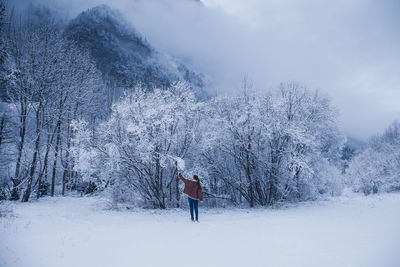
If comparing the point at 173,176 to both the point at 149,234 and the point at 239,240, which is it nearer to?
the point at 149,234

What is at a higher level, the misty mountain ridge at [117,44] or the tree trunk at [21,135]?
the misty mountain ridge at [117,44]

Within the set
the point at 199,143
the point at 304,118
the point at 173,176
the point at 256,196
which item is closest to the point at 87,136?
the point at 173,176

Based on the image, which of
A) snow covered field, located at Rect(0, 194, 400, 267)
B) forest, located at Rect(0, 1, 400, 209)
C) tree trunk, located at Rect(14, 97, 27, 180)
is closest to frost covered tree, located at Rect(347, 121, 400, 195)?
forest, located at Rect(0, 1, 400, 209)

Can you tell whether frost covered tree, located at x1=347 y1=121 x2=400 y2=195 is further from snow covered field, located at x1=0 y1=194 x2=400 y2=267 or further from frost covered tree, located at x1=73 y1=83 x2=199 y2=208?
frost covered tree, located at x1=73 y1=83 x2=199 y2=208

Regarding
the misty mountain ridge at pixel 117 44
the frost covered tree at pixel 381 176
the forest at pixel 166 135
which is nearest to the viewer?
the forest at pixel 166 135

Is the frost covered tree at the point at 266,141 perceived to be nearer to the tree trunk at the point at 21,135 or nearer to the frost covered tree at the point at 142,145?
the frost covered tree at the point at 142,145

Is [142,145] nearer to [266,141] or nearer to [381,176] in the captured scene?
[266,141]

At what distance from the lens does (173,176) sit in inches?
489

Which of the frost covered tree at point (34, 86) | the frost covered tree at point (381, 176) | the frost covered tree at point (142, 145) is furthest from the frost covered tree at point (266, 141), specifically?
the frost covered tree at point (381, 176)

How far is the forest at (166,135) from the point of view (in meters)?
11.3

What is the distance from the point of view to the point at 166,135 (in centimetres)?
1148

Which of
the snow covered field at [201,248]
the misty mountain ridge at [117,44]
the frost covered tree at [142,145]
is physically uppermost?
the misty mountain ridge at [117,44]

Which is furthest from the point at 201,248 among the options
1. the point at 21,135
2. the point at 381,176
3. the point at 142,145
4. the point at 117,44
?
the point at 117,44

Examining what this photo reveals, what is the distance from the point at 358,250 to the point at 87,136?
459 inches
